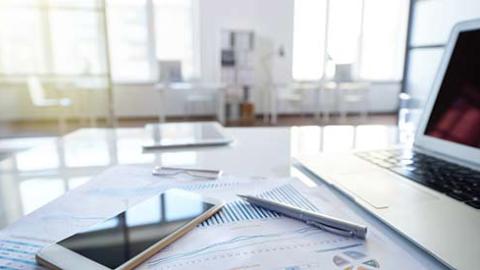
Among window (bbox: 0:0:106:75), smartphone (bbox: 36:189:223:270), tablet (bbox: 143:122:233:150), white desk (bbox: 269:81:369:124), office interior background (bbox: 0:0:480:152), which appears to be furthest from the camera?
white desk (bbox: 269:81:369:124)

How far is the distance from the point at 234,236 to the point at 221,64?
5.24 metres

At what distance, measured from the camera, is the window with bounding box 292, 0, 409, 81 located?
5.88 metres

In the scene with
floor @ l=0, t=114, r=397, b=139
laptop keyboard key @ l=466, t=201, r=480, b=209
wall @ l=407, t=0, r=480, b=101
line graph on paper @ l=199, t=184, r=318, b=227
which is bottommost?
floor @ l=0, t=114, r=397, b=139

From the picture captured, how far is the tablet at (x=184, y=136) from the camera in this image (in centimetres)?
89

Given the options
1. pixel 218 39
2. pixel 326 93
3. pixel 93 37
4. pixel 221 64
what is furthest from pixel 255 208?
pixel 326 93

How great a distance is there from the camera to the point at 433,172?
0.59 metres

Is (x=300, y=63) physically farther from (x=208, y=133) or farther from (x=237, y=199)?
(x=237, y=199)

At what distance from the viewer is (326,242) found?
383mm

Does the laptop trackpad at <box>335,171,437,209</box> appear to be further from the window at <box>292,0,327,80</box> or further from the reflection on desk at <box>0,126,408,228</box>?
the window at <box>292,0,327,80</box>

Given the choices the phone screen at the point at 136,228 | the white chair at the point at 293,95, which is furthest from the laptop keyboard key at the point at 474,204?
the white chair at the point at 293,95

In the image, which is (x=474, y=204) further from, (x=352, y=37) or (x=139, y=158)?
(x=352, y=37)

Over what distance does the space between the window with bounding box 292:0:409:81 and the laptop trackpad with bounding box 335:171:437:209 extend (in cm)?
562

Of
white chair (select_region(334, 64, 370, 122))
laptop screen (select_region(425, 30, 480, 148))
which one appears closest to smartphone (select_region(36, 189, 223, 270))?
laptop screen (select_region(425, 30, 480, 148))

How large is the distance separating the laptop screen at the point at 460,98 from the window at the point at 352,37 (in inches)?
211
